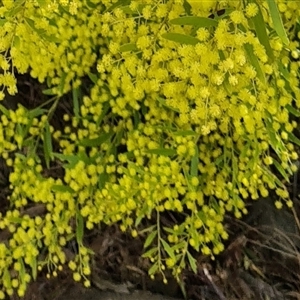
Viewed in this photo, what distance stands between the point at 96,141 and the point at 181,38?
0.44 metres

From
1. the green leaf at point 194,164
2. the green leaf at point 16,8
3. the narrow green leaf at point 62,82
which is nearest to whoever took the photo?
the green leaf at point 16,8

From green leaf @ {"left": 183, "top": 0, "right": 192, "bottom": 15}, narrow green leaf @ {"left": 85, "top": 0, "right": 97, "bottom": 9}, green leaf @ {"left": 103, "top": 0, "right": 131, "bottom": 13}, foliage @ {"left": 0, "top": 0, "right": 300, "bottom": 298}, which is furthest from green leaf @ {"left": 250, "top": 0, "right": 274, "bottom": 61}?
narrow green leaf @ {"left": 85, "top": 0, "right": 97, "bottom": 9}

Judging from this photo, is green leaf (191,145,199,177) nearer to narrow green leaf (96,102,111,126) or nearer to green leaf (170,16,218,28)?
narrow green leaf (96,102,111,126)

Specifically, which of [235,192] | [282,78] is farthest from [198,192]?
[282,78]

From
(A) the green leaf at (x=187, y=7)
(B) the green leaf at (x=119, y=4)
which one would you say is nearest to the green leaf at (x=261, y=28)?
(A) the green leaf at (x=187, y=7)

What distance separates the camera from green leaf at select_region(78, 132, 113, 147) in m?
1.26

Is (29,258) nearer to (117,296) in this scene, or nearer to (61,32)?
(117,296)

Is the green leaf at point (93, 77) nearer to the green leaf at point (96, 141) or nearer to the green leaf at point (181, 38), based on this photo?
the green leaf at point (96, 141)

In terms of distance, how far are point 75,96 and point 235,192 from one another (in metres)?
0.40

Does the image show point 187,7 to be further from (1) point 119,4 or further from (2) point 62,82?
(2) point 62,82

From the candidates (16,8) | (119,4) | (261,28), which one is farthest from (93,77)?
(261,28)

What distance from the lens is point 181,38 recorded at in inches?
34.7

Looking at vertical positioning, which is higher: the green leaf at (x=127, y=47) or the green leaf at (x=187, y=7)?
the green leaf at (x=187, y=7)

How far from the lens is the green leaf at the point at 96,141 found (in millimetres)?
1259
